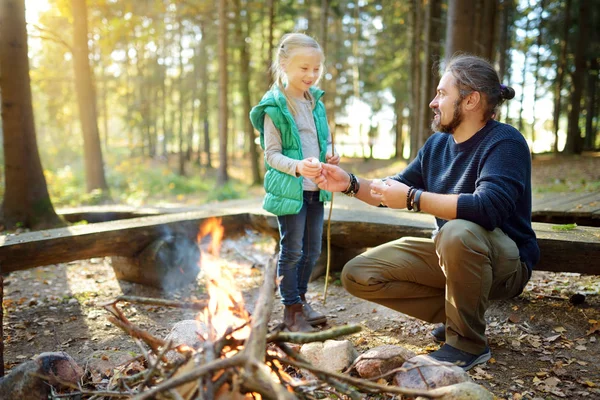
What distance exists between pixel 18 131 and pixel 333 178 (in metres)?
4.99

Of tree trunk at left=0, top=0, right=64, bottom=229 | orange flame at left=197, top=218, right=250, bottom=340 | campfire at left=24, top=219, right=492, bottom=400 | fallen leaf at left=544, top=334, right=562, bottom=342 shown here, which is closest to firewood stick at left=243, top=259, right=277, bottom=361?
campfire at left=24, top=219, right=492, bottom=400

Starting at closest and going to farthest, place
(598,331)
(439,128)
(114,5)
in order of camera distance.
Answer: (439,128)
(598,331)
(114,5)

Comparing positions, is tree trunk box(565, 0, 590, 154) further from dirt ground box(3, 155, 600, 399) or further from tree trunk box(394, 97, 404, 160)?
dirt ground box(3, 155, 600, 399)

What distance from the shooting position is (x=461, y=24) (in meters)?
6.68

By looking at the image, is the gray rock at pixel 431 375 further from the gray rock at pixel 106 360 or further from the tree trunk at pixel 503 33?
the tree trunk at pixel 503 33

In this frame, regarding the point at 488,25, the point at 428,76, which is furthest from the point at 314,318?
the point at 488,25

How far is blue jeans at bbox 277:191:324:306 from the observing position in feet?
12.0

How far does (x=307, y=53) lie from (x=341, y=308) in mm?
2229

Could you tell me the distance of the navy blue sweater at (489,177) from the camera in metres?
2.67

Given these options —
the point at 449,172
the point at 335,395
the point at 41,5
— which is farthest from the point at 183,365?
the point at 41,5

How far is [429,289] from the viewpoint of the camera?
3250 millimetres

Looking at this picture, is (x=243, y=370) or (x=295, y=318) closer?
(x=243, y=370)

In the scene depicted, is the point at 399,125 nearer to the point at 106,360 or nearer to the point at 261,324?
the point at 106,360

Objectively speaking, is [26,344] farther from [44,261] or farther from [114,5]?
[114,5]
